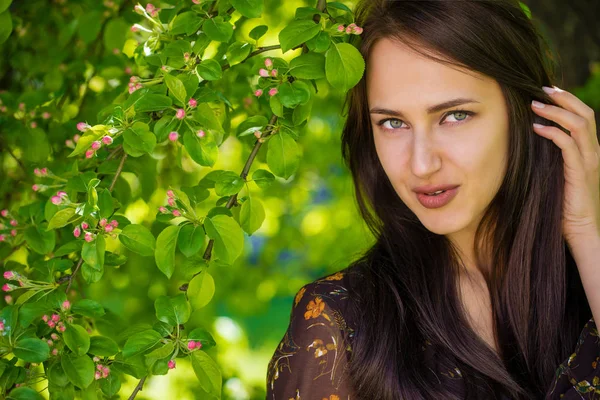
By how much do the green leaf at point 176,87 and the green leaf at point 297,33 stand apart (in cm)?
21

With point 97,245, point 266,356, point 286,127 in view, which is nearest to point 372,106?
point 286,127

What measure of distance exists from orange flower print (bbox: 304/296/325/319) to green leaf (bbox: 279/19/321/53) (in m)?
0.63

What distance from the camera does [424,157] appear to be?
1.71 m

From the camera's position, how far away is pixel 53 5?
2209 mm

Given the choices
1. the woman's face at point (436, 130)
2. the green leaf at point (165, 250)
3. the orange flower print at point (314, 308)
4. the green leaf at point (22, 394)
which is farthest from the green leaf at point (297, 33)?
the green leaf at point (22, 394)

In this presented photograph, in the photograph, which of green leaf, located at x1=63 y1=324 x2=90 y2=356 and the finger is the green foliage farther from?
the finger

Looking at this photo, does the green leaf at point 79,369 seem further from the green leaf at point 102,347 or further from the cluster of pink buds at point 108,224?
the cluster of pink buds at point 108,224

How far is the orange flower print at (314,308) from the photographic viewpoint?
179 centimetres

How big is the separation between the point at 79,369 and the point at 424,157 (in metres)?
0.85

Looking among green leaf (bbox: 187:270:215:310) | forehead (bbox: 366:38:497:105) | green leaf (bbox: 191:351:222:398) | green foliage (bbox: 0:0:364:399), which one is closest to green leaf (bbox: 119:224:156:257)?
green foliage (bbox: 0:0:364:399)

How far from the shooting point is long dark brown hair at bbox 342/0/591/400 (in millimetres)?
1771

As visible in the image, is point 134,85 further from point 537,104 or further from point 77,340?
point 537,104

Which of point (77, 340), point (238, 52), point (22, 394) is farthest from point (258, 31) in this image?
point (22, 394)

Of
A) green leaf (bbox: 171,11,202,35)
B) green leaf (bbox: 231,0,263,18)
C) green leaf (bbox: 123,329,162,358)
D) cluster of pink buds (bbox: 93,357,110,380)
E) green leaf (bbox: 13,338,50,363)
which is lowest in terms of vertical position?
cluster of pink buds (bbox: 93,357,110,380)
